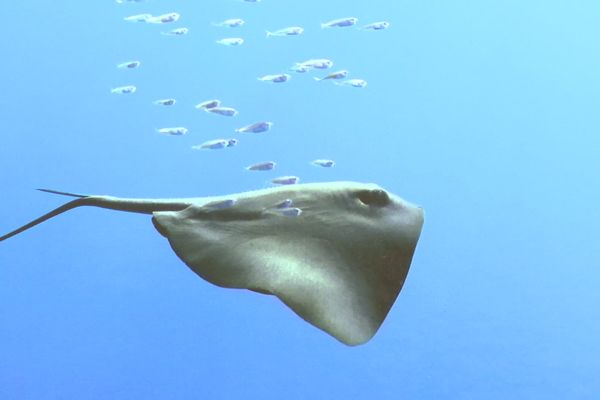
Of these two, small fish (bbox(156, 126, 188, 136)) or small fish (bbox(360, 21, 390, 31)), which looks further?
small fish (bbox(360, 21, 390, 31))

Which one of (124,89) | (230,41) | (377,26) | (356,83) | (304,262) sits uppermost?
(377,26)

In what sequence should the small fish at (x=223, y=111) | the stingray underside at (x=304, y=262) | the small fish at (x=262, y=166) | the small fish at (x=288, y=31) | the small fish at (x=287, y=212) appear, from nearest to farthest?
1. the stingray underside at (x=304, y=262)
2. the small fish at (x=287, y=212)
3. the small fish at (x=262, y=166)
4. the small fish at (x=223, y=111)
5. the small fish at (x=288, y=31)

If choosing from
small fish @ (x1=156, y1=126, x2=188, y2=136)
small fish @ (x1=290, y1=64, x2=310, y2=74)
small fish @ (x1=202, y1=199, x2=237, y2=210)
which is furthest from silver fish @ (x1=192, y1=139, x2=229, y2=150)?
small fish @ (x1=202, y1=199, x2=237, y2=210)

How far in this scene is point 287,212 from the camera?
1.54m

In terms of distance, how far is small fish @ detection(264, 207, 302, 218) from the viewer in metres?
1.53

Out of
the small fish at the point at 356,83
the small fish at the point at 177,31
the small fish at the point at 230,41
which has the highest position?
the small fish at the point at 177,31

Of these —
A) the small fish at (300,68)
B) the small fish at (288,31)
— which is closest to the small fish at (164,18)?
the small fish at (288,31)

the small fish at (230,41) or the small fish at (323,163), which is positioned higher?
the small fish at (230,41)

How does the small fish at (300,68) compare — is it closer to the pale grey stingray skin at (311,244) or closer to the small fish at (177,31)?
the small fish at (177,31)

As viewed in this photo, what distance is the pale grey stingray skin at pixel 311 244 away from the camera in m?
1.32

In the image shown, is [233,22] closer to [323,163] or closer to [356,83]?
[356,83]

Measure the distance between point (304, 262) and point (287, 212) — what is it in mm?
173

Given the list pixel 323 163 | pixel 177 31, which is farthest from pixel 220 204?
pixel 177 31

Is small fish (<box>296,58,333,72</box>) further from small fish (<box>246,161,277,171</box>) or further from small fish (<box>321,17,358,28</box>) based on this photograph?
small fish (<box>246,161,277,171</box>)
